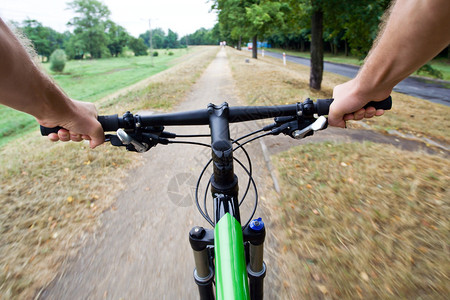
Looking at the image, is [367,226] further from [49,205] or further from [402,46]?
[49,205]

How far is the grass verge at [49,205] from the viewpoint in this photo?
261 cm

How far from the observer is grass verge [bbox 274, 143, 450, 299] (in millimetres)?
2262

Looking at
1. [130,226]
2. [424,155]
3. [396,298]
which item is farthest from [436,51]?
Answer: [424,155]

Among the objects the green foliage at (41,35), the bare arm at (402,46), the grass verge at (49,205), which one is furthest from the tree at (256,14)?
the green foliage at (41,35)

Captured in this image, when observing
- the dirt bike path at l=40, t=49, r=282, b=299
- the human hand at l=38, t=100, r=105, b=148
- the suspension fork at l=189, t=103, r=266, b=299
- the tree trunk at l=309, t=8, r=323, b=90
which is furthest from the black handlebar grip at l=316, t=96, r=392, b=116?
the tree trunk at l=309, t=8, r=323, b=90

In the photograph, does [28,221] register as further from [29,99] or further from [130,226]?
[29,99]

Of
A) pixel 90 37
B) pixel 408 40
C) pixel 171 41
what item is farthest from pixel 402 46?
pixel 171 41

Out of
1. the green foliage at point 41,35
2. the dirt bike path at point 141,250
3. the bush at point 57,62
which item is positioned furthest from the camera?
the green foliage at point 41,35

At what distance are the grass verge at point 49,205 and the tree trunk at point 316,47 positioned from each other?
29.4ft

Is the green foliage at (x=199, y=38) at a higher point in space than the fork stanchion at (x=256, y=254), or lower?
higher

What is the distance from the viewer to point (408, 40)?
818 millimetres

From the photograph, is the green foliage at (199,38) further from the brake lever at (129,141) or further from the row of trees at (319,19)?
the brake lever at (129,141)

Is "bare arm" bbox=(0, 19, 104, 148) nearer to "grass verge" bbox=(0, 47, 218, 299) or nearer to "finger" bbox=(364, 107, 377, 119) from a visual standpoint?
"finger" bbox=(364, 107, 377, 119)

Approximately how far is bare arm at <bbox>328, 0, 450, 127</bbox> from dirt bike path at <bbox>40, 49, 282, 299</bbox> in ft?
7.30
